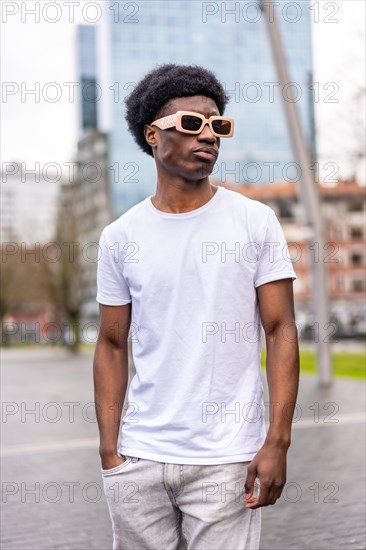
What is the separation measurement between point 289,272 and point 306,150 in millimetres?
12264

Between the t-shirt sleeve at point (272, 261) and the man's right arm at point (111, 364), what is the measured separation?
408mm

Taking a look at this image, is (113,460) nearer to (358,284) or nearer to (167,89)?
(167,89)

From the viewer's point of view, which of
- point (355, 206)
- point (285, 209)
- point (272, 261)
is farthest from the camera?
point (285, 209)

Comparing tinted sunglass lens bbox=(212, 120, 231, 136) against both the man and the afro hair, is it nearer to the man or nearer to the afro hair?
the man

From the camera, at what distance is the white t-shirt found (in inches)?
92.4

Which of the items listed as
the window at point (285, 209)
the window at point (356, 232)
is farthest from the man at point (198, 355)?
the window at point (356, 232)

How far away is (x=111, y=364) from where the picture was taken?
2.60 m

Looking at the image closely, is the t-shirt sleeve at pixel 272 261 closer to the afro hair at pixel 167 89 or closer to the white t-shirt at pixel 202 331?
the white t-shirt at pixel 202 331

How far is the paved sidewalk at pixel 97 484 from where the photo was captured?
5380mm

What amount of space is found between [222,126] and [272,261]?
15.5 inches

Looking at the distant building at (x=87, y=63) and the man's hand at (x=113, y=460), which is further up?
the distant building at (x=87, y=63)

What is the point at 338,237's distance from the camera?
95.6m

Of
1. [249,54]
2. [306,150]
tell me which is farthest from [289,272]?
[249,54]

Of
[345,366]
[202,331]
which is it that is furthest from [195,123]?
[345,366]
